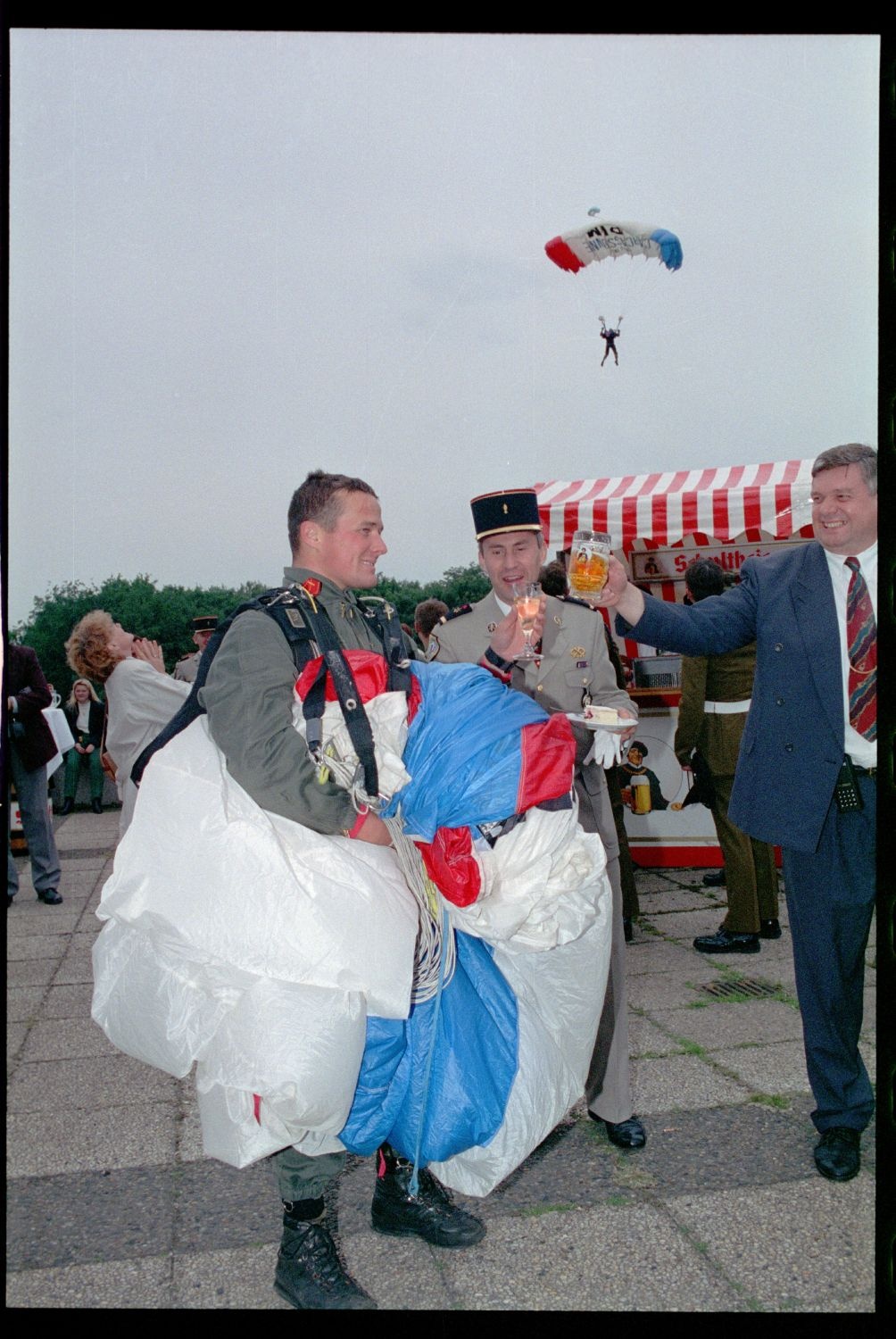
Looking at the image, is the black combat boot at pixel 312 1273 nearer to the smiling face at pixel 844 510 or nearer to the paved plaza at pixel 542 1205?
the paved plaza at pixel 542 1205

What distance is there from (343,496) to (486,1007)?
136 centimetres

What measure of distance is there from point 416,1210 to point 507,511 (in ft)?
6.83

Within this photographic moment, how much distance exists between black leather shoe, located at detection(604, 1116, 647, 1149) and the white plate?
1.24m

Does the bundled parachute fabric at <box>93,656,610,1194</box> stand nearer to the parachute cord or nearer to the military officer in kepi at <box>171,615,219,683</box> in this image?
the parachute cord

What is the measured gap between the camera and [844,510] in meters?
3.11

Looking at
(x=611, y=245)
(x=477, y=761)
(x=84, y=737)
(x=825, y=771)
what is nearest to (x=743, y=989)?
(x=825, y=771)

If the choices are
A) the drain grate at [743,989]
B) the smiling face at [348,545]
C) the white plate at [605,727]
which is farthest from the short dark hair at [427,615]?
the smiling face at [348,545]

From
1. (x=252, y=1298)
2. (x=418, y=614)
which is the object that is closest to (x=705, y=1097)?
(x=252, y=1298)

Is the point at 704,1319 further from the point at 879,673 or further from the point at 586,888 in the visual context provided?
the point at 879,673

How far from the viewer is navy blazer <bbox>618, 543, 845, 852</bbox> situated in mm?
3154

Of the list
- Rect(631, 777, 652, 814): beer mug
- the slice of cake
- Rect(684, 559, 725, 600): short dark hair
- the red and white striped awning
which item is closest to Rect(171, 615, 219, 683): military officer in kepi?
the red and white striped awning

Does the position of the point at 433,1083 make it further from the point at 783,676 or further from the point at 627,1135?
the point at 783,676

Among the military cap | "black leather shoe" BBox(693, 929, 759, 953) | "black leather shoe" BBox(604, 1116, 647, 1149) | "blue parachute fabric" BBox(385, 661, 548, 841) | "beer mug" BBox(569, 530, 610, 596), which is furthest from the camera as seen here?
"black leather shoe" BBox(693, 929, 759, 953)

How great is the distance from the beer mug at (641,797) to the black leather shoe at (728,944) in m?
1.57
